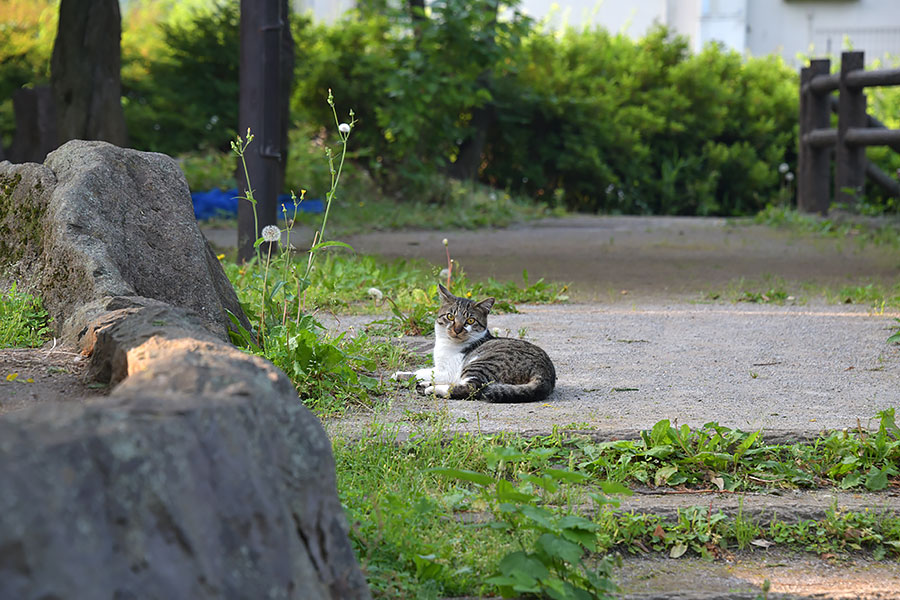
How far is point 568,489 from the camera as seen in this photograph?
2.75 meters

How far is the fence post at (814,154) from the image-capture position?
1166 centimetres

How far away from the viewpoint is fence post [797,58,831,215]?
11656 millimetres

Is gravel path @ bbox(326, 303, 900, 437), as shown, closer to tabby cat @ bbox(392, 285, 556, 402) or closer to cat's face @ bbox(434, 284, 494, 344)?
tabby cat @ bbox(392, 285, 556, 402)

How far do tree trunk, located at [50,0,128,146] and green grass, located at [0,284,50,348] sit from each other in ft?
17.7

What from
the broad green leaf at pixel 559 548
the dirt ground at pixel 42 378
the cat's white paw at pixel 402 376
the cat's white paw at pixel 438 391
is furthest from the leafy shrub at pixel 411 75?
the broad green leaf at pixel 559 548

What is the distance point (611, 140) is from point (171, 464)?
42.4 ft

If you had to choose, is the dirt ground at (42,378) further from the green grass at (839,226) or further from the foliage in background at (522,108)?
the foliage in background at (522,108)

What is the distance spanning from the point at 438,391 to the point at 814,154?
9.35 m

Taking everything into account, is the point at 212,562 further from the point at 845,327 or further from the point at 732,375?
the point at 845,327

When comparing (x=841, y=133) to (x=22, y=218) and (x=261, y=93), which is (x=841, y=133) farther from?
(x=22, y=218)

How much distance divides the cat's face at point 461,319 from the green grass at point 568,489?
0.94 metres

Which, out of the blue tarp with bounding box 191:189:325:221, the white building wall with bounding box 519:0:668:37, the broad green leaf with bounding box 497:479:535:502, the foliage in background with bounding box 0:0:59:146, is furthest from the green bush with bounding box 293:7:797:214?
the broad green leaf with bounding box 497:479:535:502

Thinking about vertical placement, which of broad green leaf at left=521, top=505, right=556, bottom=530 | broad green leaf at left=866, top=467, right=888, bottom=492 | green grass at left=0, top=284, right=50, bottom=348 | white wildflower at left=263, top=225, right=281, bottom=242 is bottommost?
broad green leaf at left=866, top=467, right=888, bottom=492

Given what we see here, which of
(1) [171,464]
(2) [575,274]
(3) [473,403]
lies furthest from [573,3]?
(1) [171,464]
